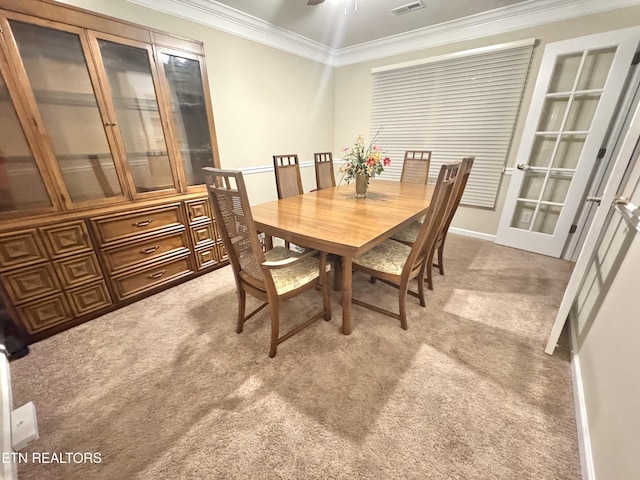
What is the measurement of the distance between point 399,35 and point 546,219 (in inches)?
117

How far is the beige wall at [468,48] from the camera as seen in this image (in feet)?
7.59

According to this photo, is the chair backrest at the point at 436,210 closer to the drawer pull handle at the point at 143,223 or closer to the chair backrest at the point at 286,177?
the chair backrest at the point at 286,177

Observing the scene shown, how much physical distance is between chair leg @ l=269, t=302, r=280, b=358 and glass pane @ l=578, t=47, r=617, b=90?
359 cm

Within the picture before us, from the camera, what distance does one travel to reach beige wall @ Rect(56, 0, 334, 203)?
8.14 ft

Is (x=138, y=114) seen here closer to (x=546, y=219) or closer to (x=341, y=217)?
(x=341, y=217)


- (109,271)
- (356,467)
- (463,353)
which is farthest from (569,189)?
(109,271)

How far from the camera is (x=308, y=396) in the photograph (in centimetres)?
132

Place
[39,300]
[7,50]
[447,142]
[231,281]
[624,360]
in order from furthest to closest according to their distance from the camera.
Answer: [447,142], [231,281], [39,300], [7,50], [624,360]

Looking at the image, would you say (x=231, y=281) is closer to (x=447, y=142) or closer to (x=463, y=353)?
(x=463, y=353)

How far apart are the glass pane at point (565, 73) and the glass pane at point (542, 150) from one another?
47 centimetres

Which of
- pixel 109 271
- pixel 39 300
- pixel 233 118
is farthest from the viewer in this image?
pixel 233 118

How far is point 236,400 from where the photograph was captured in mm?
1310

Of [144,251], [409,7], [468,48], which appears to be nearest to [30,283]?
[144,251]

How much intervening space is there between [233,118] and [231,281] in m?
1.96
